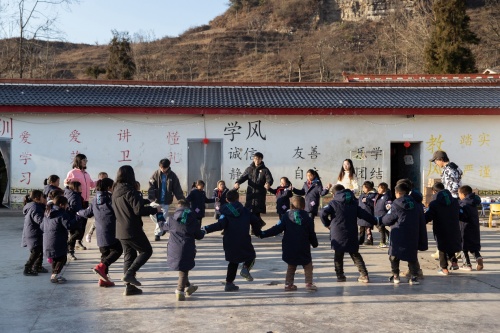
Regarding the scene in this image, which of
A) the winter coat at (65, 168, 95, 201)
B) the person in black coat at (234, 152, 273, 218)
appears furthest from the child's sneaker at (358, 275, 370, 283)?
the winter coat at (65, 168, 95, 201)

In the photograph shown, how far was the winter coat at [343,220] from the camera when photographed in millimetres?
8164

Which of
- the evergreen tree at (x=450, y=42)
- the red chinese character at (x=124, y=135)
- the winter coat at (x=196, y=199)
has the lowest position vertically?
the winter coat at (x=196, y=199)

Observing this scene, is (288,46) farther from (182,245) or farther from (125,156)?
(182,245)

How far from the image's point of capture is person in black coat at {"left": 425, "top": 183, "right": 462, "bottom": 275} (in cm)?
877

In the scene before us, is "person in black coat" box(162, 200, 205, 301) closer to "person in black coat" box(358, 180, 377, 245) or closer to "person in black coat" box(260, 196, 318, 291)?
"person in black coat" box(260, 196, 318, 291)

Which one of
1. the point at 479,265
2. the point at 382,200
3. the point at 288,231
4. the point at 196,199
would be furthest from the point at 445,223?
the point at 196,199

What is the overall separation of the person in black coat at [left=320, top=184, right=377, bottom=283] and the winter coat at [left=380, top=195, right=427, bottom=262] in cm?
39

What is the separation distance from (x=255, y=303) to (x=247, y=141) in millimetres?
10542

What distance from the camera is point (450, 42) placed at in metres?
33.5

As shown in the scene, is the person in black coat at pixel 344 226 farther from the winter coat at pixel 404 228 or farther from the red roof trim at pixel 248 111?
the red roof trim at pixel 248 111

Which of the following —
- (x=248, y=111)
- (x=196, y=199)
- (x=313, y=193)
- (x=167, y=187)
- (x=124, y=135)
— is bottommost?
(x=196, y=199)

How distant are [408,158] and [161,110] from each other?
7.61 metres

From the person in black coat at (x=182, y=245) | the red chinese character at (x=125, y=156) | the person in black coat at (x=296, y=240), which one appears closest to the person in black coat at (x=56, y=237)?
the person in black coat at (x=182, y=245)

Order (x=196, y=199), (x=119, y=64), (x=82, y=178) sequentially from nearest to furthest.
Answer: (x=82, y=178)
(x=196, y=199)
(x=119, y=64)
